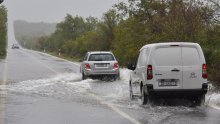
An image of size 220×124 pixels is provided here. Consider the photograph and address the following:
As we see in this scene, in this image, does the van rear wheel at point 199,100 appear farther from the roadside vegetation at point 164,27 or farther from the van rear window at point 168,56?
the roadside vegetation at point 164,27

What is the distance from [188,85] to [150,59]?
1170mm

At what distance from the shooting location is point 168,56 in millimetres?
14195

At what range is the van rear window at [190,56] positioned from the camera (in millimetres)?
14156

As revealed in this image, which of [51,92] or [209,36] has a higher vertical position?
[209,36]

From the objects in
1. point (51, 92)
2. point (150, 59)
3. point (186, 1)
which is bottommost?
point (51, 92)

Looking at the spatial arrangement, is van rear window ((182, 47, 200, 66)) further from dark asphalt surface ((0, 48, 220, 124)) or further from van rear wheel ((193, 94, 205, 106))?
dark asphalt surface ((0, 48, 220, 124))

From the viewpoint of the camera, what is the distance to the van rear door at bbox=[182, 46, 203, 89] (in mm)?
14094

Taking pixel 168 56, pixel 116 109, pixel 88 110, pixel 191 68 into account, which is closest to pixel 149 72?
pixel 168 56

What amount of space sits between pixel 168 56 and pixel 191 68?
66 centimetres

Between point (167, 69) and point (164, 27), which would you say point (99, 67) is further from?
point (167, 69)

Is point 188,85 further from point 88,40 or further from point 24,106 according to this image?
point 88,40

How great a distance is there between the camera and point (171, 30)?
89.8ft

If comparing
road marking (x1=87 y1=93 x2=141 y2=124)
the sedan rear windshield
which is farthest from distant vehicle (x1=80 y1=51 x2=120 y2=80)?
road marking (x1=87 y1=93 x2=141 y2=124)

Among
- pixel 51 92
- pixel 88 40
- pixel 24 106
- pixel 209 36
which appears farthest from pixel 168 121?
pixel 88 40
